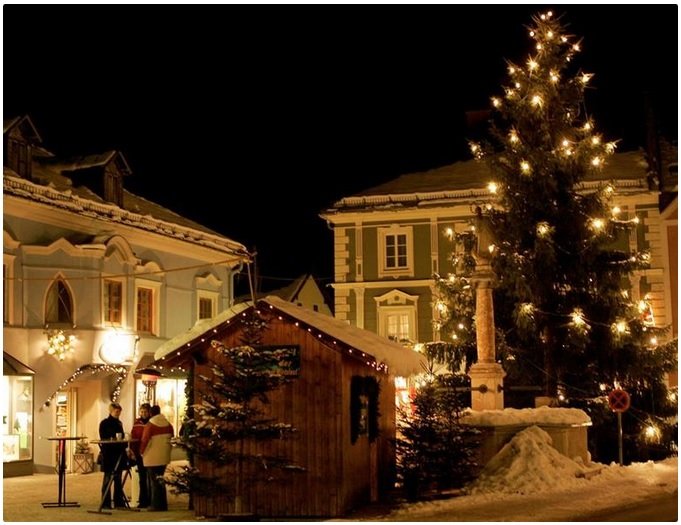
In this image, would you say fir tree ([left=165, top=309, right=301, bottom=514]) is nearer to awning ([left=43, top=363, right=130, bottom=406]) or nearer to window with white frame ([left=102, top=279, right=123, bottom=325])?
awning ([left=43, top=363, right=130, bottom=406])

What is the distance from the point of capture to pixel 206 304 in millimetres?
32281

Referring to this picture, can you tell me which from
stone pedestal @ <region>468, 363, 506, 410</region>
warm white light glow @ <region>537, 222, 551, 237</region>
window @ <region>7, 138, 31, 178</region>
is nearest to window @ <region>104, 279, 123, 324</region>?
window @ <region>7, 138, 31, 178</region>

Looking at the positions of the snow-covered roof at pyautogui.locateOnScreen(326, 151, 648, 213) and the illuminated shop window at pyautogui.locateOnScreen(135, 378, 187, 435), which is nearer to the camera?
the illuminated shop window at pyautogui.locateOnScreen(135, 378, 187, 435)

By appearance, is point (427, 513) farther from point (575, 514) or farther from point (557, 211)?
point (557, 211)

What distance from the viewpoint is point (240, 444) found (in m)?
15.1

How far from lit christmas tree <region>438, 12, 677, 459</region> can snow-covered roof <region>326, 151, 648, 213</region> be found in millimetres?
8992

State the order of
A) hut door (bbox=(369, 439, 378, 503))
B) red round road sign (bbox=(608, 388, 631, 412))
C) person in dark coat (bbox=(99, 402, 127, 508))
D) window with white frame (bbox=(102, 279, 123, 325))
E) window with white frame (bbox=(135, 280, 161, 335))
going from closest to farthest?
hut door (bbox=(369, 439, 378, 503)) → person in dark coat (bbox=(99, 402, 127, 508)) → red round road sign (bbox=(608, 388, 631, 412)) → window with white frame (bbox=(102, 279, 123, 325)) → window with white frame (bbox=(135, 280, 161, 335))

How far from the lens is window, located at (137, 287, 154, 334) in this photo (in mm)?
28453

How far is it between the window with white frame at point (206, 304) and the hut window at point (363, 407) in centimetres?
1558

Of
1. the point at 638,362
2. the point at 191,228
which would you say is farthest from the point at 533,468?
the point at 191,228

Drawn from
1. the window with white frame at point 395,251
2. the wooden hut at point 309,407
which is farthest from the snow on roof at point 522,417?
the window with white frame at point 395,251

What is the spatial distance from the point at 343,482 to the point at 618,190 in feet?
75.0

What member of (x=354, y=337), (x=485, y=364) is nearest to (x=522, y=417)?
(x=485, y=364)

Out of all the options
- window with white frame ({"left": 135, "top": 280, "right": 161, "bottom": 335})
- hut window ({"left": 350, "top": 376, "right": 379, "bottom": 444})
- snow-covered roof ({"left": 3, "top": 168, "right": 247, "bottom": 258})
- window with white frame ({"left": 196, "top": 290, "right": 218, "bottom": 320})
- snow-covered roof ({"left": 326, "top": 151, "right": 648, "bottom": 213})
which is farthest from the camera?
snow-covered roof ({"left": 326, "top": 151, "right": 648, "bottom": 213})
